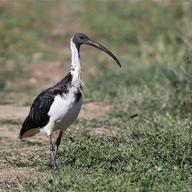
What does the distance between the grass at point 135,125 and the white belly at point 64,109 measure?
1.28 ft

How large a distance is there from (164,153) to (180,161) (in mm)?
222

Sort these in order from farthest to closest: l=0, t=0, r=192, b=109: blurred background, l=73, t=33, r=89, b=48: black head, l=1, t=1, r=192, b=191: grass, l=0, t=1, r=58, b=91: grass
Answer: l=0, t=1, r=58, b=91: grass < l=0, t=0, r=192, b=109: blurred background < l=73, t=33, r=89, b=48: black head < l=1, t=1, r=192, b=191: grass

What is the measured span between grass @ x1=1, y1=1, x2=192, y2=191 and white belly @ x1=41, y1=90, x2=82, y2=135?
390mm

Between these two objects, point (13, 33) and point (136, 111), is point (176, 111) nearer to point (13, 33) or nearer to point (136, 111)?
point (136, 111)

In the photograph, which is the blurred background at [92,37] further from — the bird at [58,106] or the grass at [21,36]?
the bird at [58,106]

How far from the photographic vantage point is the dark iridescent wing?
358 inches

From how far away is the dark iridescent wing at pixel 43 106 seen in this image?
358 inches

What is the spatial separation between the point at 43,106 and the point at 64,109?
0.35m

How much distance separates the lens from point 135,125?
435 inches

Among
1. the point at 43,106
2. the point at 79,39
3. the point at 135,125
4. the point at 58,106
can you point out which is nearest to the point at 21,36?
the point at 135,125

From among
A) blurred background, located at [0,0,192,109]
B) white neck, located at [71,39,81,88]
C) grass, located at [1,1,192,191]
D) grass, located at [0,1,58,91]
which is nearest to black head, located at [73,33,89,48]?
white neck, located at [71,39,81,88]

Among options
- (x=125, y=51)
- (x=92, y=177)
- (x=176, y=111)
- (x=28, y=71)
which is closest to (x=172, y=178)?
(x=92, y=177)

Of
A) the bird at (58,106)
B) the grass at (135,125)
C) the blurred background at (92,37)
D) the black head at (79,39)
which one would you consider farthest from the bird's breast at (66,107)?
the blurred background at (92,37)

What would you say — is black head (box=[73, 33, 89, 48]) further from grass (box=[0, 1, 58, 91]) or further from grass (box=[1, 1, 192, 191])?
grass (box=[0, 1, 58, 91])
